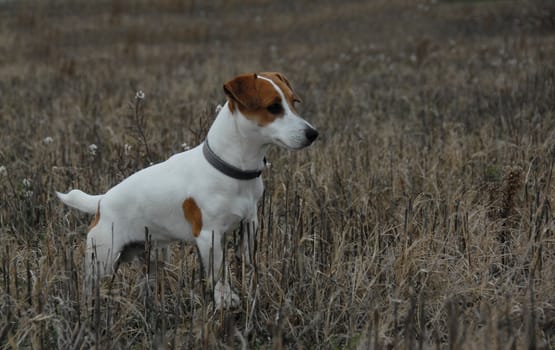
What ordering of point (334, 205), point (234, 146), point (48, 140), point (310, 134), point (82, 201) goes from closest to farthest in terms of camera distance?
point (310, 134), point (234, 146), point (82, 201), point (334, 205), point (48, 140)

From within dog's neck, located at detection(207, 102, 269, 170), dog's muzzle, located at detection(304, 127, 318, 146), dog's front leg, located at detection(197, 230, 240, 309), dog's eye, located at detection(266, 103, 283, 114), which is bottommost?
dog's front leg, located at detection(197, 230, 240, 309)

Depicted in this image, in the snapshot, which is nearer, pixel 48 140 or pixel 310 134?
pixel 310 134

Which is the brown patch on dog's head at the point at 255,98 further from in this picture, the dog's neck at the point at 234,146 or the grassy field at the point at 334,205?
the grassy field at the point at 334,205

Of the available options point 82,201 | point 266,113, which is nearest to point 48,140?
point 82,201

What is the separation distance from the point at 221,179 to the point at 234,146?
0.59 feet

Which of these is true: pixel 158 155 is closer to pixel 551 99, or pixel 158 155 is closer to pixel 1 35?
pixel 551 99

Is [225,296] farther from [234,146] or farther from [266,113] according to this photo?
[266,113]

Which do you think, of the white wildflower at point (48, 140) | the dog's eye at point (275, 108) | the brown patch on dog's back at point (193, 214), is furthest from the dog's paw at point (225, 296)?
the white wildflower at point (48, 140)

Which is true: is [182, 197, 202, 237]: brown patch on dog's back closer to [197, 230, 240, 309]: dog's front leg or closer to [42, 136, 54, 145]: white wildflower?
[197, 230, 240, 309]: dog's front leg

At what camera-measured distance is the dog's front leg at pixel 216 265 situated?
3154mm

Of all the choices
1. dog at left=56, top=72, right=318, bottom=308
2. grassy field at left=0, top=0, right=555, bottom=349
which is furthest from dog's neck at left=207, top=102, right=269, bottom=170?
grassy field at left=0, top=0, right=555, bottom=349

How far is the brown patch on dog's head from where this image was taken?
10.3 ft

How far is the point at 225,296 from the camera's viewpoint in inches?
125

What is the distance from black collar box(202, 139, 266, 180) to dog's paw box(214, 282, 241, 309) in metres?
0.52
